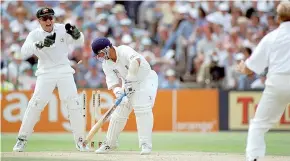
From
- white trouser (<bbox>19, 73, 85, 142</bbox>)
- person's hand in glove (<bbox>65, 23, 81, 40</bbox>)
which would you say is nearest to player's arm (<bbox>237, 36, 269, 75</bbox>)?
person's hand in glove (<bbox>65, 23, 81, 40</bbox>)

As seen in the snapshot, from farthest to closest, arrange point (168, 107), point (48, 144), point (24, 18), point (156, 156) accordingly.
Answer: point (24, 18), point (168, 107), point (48, 144), point (156, 156)

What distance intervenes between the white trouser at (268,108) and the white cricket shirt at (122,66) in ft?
9.53

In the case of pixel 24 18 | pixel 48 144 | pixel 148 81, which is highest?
pixel 24 18

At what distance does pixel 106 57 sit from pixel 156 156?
1.66 m

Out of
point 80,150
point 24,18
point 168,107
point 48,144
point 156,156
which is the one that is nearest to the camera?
point 156,156

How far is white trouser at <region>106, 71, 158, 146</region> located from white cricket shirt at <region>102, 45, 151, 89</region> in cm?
17

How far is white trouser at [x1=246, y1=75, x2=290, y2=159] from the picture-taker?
9.44 meters

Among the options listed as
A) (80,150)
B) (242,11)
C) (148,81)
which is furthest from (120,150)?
(242,11)

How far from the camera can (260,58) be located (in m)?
9.54

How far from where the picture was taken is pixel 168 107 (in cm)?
1905

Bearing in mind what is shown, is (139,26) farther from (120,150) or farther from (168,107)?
(120,150)

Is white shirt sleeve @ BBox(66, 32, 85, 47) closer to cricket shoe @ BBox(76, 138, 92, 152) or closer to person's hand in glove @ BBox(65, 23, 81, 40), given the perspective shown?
person's hand in glove @ BBox(65, 23, 81, 40)

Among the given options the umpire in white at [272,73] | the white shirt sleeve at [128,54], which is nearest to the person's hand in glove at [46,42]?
the white shirt sleeve at [128,54]

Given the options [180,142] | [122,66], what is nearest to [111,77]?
[122,66]
